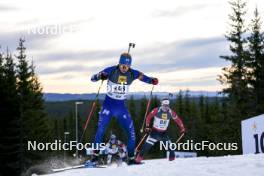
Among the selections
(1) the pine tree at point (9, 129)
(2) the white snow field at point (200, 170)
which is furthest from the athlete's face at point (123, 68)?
(1) the pine tree at point (9, 129)

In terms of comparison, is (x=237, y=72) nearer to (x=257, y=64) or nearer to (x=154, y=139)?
(x=257, y=64)

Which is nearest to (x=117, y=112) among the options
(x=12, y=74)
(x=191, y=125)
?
(x=12, y=74)

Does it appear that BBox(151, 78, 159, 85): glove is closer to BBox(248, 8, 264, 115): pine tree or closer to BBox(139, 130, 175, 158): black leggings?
BBox(139, 130, 175, 158): black leggings

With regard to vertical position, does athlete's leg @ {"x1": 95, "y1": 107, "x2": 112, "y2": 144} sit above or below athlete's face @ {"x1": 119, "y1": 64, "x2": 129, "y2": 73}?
below

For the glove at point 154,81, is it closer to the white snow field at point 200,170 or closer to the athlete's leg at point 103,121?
the athlete's leg at point 103,121

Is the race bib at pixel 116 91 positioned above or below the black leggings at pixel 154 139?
above

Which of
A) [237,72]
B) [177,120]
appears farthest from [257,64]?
→ [177,120]

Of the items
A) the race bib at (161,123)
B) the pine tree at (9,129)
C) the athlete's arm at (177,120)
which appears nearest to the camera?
the race bib at (161,123)

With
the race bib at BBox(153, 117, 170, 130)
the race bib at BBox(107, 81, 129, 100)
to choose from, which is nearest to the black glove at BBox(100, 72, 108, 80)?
the race bib at BBox(107, 81, 129, 100)

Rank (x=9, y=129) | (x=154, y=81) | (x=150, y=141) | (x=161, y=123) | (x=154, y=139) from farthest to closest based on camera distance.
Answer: (x=9, y=129), (x=150, y=141), (x=154, y=139), (x=161, y=123), (x=154, y=81)

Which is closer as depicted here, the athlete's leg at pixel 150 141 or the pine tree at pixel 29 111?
the athlete's leg at pixel 150 141

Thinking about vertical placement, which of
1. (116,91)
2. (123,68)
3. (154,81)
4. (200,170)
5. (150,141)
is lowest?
(200,170)

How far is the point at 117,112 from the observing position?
12398mm

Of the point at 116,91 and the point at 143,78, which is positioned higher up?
the point at 143,78
